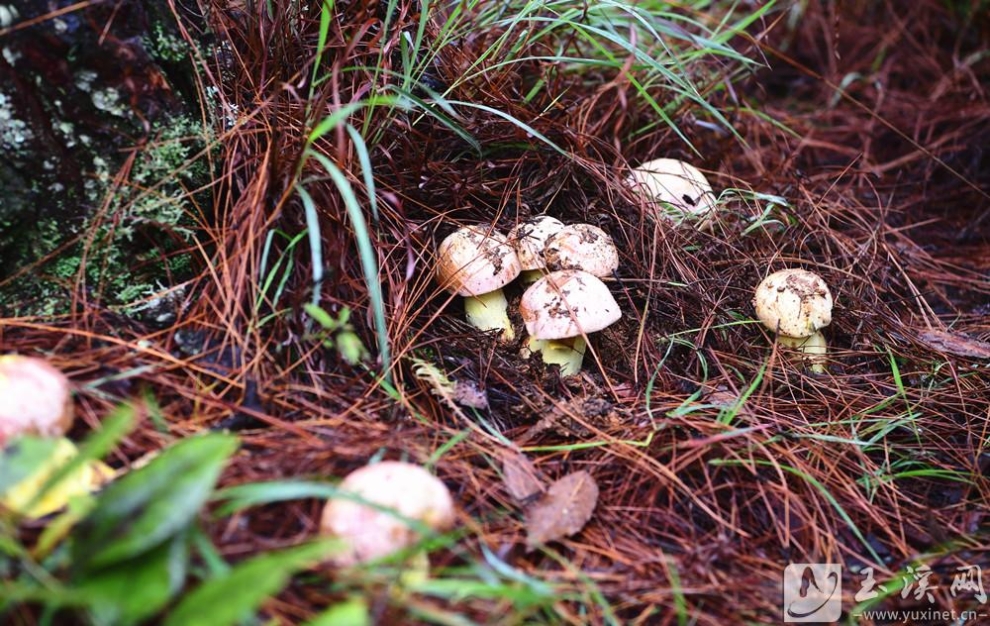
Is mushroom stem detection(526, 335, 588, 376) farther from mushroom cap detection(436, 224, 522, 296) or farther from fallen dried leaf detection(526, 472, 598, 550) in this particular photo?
fallen dried leaf detection(526, 472, 598, 550)

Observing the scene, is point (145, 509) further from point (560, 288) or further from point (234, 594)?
point (560, 288)

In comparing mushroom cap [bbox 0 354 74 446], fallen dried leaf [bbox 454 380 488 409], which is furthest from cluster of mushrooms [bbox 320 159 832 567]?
mushroom cap [bbox 0 354 74 446]

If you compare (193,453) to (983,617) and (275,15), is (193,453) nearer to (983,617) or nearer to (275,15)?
(275,15)

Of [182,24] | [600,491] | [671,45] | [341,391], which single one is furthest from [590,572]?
[671,45]

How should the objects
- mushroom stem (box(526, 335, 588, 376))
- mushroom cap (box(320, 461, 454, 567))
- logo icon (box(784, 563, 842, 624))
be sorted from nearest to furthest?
mushroom cap (box(320, 461, 454, 567)) < logo icon (box(784, 563, 842, 624)) < mushroom stem (box(526, 335, 588, 376))

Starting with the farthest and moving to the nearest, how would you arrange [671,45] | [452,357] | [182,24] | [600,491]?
[671,45]
[452,357]
[182,24]
[600,491]

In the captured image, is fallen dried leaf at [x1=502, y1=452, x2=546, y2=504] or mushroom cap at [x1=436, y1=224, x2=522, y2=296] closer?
fallen dried leaf at [x1=502, y1=452, x2=546, y2=504]

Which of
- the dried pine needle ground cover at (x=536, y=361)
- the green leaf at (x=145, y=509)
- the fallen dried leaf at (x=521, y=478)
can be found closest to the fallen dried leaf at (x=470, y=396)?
the dried pine needle ground cover at (x=536, y=361)
